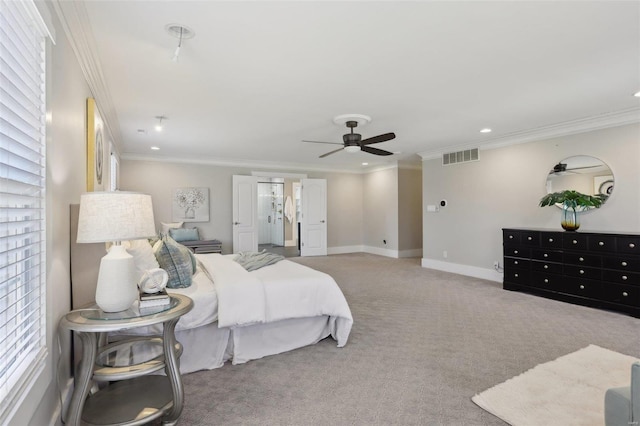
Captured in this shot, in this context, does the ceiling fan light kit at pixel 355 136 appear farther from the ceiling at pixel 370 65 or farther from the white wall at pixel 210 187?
the white wall at pixel 210 187

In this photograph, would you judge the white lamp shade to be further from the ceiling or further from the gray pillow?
the ceiling

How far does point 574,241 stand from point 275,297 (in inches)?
157

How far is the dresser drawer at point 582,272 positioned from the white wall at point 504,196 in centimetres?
63

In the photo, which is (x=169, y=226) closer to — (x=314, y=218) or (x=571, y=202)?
(x=314, y=218)

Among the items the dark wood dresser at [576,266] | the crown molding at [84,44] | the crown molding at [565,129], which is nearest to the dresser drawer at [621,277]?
the dark wood dresser at [576,266]

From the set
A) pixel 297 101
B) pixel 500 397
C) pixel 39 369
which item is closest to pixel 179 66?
pixel 297 101

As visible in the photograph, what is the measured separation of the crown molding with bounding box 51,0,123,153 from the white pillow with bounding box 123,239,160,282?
142cm

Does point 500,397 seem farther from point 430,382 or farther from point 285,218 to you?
point 285,218

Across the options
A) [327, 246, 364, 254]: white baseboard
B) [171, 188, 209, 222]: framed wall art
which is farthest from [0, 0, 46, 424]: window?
[327, 246, 364, 254]: white baseboard

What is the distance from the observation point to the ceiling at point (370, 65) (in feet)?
7.16

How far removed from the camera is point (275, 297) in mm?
2895

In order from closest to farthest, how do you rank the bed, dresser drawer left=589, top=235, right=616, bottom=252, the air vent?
the bed, dresser drawer left=589, top=235, right=616, bottom=252, the air vent

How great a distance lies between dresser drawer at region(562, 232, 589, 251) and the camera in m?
4.32

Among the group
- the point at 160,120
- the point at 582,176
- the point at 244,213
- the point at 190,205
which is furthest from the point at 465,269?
the point at 190,205
